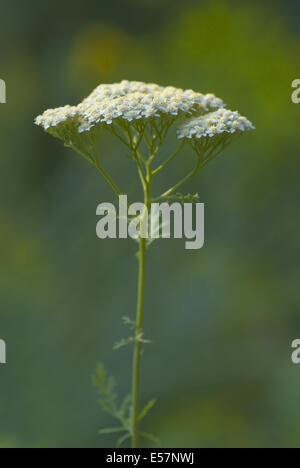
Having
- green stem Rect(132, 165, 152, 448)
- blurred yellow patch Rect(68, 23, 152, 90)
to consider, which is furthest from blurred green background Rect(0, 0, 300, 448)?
green stem Rect(132, 165, 152, 448)

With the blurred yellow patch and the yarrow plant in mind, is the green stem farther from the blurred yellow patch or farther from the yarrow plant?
the blurred yellow patch

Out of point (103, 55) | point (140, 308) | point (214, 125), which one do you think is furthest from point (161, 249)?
point (214, 125)

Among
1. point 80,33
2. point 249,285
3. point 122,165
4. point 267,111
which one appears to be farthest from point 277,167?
point 80,33

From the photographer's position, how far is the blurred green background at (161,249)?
257 centimetres

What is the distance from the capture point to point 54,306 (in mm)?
2844

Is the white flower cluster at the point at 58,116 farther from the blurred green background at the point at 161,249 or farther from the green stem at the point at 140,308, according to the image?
the blurred green background at the point at 161,249

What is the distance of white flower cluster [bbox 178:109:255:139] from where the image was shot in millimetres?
1196

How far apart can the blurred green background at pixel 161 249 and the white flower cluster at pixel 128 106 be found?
4.49 ft

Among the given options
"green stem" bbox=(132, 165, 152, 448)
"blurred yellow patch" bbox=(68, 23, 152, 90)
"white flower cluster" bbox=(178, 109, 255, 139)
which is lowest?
"green stem" bbox=(132, 165, 152, 448)

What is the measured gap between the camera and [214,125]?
1.22 metres

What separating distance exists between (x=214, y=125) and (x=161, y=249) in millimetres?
1577

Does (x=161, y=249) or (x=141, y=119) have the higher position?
(x=161, y=249)

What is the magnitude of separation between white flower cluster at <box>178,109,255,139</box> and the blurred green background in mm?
1427

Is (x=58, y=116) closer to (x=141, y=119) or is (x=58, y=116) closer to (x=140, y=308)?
(x=141, y=119)
